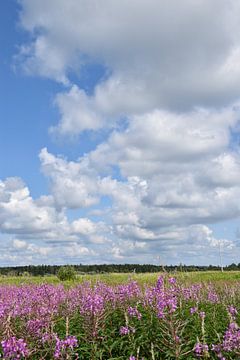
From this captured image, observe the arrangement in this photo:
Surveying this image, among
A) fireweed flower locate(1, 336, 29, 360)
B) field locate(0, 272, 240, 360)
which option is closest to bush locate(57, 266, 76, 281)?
field locate(0, 272, 240, 360)

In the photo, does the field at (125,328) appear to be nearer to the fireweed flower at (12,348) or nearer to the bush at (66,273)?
the fireweed flower at (12,348)

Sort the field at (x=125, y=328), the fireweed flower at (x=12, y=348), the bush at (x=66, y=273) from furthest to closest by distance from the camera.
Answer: the bush at (x=66, y=273) → the field at (x=125, y=328) → the fireweed flower at (x=12, y=348)

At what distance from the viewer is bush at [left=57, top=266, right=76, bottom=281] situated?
32731 millimetres

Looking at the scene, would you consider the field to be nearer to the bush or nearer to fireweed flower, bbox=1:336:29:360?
fireweed flower, bbox=1:336:29:360

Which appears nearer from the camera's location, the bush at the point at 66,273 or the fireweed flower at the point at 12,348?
the fireweed flower at the point at 12,348

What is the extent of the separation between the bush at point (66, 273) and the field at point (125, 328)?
22.1 m

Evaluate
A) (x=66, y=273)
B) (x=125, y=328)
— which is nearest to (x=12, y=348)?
(x=125, y=328)

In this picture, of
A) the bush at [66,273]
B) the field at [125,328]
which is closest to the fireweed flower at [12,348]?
the field at [125,328]

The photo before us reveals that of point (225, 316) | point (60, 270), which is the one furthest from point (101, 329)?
point (60, 270)

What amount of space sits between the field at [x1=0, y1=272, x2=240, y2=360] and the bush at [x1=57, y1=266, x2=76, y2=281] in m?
22.1

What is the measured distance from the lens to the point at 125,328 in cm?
632

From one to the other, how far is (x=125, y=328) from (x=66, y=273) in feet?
89.4

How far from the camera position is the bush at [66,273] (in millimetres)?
32731

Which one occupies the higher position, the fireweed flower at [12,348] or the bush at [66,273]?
the bush at [66,273]
